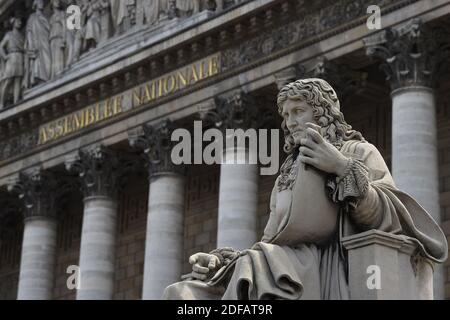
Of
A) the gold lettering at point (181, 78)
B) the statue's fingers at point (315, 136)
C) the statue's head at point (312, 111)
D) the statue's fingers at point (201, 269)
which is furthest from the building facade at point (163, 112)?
the statue's fingers at point (315, 136)

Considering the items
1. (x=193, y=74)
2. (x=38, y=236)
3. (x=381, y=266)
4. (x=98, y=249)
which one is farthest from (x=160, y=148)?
(x=381, y=266)

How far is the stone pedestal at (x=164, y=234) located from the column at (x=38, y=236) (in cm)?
410

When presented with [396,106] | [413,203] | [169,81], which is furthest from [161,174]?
[413,203]

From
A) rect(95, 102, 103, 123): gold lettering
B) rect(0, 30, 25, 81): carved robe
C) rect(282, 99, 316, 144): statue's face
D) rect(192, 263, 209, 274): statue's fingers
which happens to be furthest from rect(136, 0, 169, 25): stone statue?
rect(192, 263, 209, 274): statue's fingers

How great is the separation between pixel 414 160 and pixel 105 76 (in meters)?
9.00

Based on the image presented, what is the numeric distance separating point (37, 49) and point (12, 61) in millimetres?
825

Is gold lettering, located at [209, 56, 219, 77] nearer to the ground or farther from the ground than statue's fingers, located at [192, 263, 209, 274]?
farther from the ground

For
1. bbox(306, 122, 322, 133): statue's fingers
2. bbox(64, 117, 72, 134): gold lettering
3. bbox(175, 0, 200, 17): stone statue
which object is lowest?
bbox(306, 122, 322, 133): statue's fingers

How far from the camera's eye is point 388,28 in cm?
2159

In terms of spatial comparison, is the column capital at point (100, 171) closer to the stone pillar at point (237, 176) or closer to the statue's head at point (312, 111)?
the stone pillar at point (237, 176)

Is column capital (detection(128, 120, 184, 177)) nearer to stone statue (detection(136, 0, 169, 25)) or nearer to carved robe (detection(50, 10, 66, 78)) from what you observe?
stone statue (detection(136, 0, 169, 25))

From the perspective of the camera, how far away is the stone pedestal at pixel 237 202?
23.6 m

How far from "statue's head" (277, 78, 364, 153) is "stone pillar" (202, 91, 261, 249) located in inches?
631

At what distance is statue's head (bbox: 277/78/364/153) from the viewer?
285 inches
